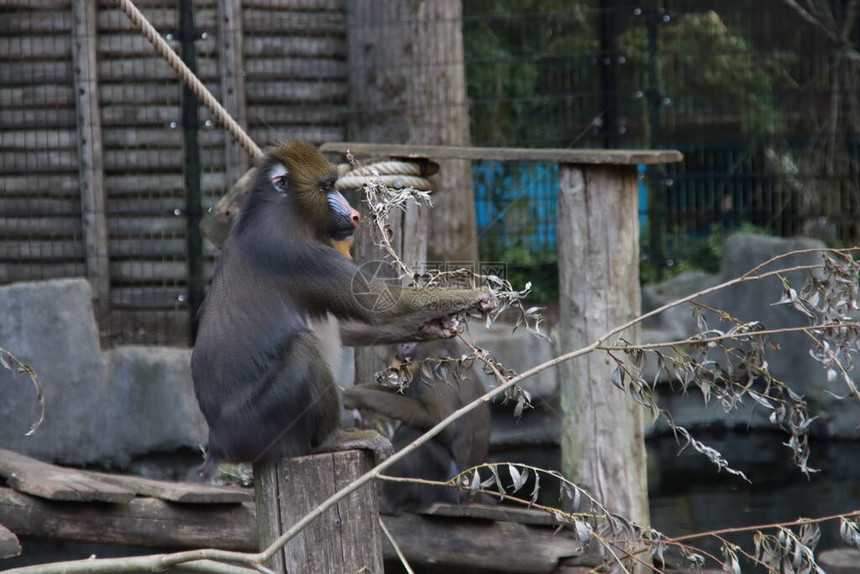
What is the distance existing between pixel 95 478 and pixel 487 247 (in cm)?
449

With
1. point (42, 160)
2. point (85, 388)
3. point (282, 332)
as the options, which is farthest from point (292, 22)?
point (282, 332)

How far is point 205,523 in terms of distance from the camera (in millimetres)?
4977

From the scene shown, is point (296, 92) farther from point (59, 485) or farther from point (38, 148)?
point (59, 485)

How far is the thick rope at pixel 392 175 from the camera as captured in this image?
4.66 meters

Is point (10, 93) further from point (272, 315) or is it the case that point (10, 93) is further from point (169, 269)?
point (272, 315)

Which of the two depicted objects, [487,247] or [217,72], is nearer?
[217,72]

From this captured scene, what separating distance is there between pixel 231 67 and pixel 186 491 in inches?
153

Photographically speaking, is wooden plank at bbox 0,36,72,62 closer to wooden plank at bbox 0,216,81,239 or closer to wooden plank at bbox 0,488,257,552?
→ wooden plank at bbox 0,216,81,239

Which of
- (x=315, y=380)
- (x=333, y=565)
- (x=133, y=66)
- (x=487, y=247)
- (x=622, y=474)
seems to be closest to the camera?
(x=333, y=565)

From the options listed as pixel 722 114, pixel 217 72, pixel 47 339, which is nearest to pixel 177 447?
pixel 47 339

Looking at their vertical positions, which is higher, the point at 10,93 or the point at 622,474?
the point at 10,93

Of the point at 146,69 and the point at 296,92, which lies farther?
the point at 296,92

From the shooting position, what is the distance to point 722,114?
9.04m

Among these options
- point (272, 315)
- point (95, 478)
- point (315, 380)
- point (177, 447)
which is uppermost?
point (272, 315)
